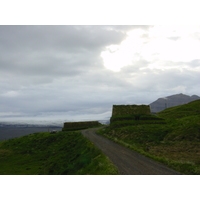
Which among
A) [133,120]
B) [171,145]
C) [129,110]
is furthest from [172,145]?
[129,110]

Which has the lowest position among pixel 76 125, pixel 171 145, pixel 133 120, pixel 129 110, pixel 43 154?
pixel 43 154

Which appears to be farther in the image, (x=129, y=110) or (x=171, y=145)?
(x=129, y=110)

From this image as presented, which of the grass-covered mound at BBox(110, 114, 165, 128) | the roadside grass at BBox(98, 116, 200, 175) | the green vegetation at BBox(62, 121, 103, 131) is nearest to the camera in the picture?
the roadside grass at BBox(98, 116, 200, 175)

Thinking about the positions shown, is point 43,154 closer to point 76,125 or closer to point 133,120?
point 133,120

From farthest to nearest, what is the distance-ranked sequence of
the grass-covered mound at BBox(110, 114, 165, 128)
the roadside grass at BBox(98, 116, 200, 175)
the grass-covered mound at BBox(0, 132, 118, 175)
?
the grass-covered mound at BBox(110, 114, 165, 128), the grass-covered mound at BBox(0, 132, 118, 175), the roadside grass at BBox(98, 116, 200, 175)

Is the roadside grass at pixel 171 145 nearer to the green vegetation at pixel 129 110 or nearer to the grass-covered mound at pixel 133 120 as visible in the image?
the grass-covered mound at pixel 133 120

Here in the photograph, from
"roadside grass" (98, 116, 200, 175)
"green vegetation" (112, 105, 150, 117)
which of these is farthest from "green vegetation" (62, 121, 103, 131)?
"roadside grass" (98, 116, 200, 175)

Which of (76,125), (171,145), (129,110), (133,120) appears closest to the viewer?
(171,145)

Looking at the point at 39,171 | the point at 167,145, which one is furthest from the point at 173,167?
the point at 39,171

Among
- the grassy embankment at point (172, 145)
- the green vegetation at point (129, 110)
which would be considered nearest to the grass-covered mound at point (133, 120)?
the green vegetation at point (129, 110)

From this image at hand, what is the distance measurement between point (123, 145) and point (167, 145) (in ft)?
29.8

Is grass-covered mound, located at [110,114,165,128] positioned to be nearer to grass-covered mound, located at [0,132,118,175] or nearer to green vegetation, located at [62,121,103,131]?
grass-covered mound, located at [0,132,118,175]

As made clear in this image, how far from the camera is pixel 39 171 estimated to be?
34.4 m

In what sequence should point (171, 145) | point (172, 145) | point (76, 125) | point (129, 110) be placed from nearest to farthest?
point (172, 145) → point (171, 145) → point (129, 110) → point (76, 125)
